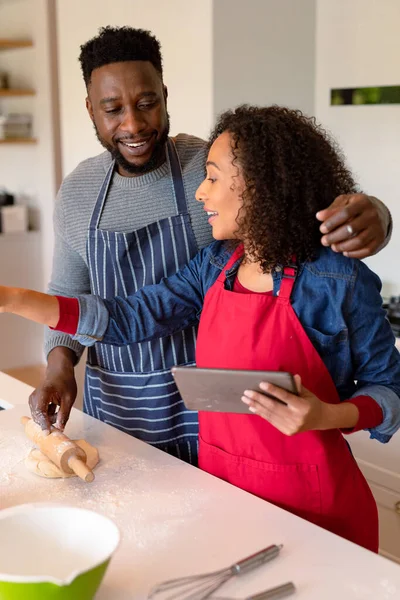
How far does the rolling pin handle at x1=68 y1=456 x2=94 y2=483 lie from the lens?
1.23 m

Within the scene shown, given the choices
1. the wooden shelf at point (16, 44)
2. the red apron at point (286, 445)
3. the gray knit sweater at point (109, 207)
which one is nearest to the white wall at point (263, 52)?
the gray knit sweater at point (109, 207)

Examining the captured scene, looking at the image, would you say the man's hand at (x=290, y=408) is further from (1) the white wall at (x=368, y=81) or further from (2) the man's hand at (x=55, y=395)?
(1) the white wall at (x=368, y=81)

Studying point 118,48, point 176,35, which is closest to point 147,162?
point 118,48

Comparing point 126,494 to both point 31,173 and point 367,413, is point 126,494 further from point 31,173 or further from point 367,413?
point 31,173

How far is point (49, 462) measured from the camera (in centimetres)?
131

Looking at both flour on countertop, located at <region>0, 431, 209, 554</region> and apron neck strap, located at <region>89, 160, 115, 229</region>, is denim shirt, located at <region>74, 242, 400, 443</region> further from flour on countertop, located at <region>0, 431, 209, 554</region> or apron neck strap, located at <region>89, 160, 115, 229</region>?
apron neck strap, located at <region>89, 160, 115, 229</region>

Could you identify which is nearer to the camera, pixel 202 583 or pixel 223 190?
pixel 202 583

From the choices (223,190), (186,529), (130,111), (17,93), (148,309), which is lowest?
(186,529)

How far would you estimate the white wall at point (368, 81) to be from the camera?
111 inches

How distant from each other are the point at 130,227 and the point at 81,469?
22.4 inches

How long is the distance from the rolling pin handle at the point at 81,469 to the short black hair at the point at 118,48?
0.78m

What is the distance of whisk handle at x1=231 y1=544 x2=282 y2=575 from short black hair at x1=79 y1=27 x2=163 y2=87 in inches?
38.2

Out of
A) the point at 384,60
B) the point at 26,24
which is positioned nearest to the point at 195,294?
the point at 384,60

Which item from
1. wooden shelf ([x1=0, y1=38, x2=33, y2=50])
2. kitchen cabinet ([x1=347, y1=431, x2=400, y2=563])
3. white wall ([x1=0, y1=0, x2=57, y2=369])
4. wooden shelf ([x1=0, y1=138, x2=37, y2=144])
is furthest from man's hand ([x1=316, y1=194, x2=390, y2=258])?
wooden shelf ([x1=0, y1=38, x2=33, y2=50])
